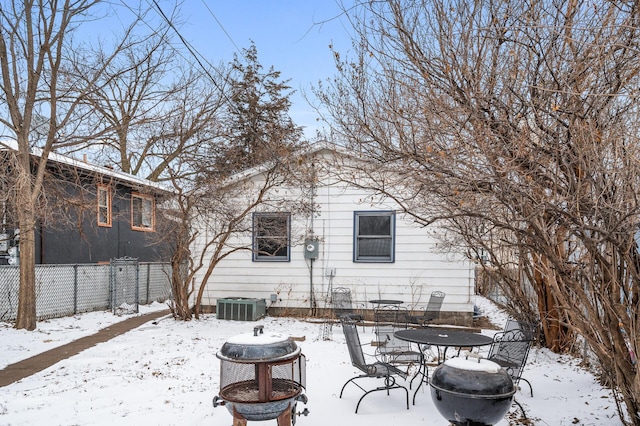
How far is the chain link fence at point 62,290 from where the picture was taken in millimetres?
10281

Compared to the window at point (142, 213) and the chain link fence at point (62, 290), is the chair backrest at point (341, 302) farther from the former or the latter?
the window at point (142, 213)

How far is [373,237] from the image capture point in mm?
11188

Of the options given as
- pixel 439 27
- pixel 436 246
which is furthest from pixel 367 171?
pixel 436 246

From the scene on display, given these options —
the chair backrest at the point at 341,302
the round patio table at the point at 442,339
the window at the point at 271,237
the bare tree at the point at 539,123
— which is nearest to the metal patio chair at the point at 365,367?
the round patio table at the point at 442,339

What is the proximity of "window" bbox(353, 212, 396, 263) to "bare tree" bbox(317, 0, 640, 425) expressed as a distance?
6.78 m

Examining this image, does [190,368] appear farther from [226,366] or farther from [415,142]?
[415,142]

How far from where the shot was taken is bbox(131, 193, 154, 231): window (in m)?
16.1

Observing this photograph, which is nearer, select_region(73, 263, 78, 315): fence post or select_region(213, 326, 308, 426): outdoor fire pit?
select_region(213, 326, 308, 426): outdoor fire pit

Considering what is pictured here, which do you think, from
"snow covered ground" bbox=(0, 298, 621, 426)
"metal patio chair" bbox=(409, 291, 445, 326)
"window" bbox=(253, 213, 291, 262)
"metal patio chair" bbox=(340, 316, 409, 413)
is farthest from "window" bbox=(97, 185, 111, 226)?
"metal patio chair" bbox=(340, 316, 409, 413)

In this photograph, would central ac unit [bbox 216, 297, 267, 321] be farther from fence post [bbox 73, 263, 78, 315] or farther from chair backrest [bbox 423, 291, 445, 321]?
chair backrest [bbox 423, 291, 445, 321]

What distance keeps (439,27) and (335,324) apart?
7.69 m

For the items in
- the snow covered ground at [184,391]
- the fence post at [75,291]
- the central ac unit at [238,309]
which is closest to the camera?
the snow covered ground at [184,391]

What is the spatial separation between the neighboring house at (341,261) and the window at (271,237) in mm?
24

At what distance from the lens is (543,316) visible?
731 cm
